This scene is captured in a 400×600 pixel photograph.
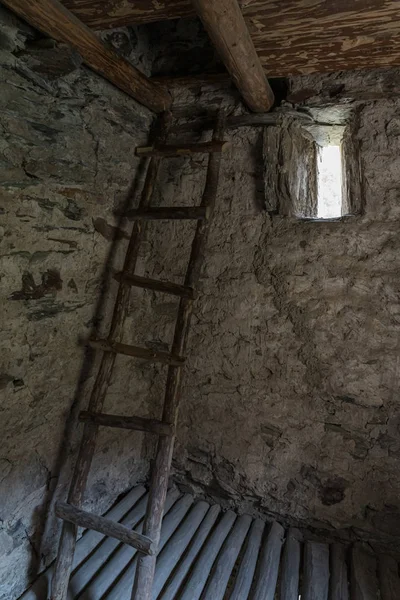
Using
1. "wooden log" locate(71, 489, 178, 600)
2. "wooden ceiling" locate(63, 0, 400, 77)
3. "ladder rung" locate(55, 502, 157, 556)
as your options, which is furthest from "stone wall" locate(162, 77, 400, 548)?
"ladder rung" locate(55, 502, 157, 556)

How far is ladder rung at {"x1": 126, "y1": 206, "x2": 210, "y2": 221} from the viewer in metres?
1.71

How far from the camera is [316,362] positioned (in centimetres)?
177

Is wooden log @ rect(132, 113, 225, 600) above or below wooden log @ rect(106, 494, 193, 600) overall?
above

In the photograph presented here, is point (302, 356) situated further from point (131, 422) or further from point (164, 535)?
point (164, 535)

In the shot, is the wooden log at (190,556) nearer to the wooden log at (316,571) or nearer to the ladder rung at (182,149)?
the wooden log at (316,571)

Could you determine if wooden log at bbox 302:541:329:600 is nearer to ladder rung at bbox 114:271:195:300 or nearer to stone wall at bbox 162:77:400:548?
stone wall at bbox 162:77:400:548

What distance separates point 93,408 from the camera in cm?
164

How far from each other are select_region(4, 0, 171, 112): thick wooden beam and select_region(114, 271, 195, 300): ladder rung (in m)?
0.90

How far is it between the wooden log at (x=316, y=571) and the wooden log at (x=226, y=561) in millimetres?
288

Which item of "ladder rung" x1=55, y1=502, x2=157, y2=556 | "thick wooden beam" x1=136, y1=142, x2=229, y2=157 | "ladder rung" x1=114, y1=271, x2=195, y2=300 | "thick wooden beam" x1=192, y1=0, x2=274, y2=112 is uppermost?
"thick wooden beam" x1=192, y1=0, x2=274, y2=112

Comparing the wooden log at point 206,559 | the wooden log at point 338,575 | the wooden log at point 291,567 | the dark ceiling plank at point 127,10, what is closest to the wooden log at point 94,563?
the wooden log at point 206,559

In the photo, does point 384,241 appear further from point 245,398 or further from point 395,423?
point 245,398

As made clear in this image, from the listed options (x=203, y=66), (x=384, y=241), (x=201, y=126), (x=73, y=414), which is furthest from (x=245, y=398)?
(x=203, y=66)

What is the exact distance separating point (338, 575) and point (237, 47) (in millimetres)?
2110
